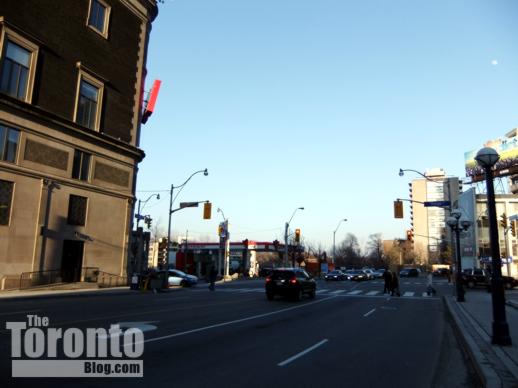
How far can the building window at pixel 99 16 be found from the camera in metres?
34.1

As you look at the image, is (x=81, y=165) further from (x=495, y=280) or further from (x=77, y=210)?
(x=495, y=280)

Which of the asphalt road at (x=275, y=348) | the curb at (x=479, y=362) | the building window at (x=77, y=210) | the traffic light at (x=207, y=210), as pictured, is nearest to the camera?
the curb at (x=479, y=362)

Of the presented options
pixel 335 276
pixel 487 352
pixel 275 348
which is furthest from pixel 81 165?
pixel 335 276

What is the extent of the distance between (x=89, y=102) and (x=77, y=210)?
817 cm

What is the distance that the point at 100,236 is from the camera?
3406cm

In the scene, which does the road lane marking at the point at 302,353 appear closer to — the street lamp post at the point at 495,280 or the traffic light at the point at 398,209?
the street lamp post at the point at 495,280

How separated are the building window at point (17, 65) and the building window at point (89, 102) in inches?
155

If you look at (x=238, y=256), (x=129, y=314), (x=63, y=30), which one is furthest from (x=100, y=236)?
(x=238, y=256)

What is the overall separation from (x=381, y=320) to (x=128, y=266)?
25942mm

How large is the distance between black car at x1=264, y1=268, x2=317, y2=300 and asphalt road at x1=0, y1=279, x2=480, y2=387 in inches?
239

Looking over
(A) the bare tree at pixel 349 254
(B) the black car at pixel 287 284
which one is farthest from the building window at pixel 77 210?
(A) the bare tree at pixel 349 254

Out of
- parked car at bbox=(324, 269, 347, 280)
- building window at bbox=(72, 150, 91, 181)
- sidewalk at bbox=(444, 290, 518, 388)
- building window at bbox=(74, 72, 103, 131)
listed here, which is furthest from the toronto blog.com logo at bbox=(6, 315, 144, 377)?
parked car at bbox=(324, 269, 347, 280)

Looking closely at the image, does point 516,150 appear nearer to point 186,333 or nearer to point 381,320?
point 381,320

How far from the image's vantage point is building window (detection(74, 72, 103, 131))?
3288cm
